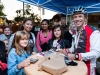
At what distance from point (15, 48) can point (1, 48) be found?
1.52 feet

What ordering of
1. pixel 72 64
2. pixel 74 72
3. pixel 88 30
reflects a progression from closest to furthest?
pixel 74 72
pixel 72 64
pixel 88 30

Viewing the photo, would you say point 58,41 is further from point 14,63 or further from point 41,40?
point 14,63

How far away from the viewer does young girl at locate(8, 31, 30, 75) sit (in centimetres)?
172

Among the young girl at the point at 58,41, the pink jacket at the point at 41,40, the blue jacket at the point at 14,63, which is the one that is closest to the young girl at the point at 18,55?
the blue jacket at the point at 14,63

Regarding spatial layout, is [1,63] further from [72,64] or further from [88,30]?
[88,30]

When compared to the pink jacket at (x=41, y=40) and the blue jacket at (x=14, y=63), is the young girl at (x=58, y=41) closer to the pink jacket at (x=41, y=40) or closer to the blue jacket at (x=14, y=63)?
the pink jacket at (x=41, y=40)

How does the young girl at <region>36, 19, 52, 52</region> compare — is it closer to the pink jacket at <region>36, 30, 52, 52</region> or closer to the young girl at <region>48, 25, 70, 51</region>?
the pink jacket at <region>36, 30, 52, 52</region>

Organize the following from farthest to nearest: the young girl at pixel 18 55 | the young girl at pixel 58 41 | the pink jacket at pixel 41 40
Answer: the pink jacket at pixel 41 40
the young girl at pixel 58 41
the young girl at pixel 18 55

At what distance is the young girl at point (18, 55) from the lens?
1.72 metres

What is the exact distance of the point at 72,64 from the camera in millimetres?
1541

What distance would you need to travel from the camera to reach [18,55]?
6.35ft

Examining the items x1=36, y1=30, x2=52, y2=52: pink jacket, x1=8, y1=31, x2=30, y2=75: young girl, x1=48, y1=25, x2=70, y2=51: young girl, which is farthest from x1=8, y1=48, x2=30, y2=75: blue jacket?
x1=36, y1=30, x2=52, y2=52: pink jacket

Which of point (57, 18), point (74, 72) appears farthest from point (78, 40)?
point (57, 18)

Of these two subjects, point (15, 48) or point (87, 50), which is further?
point (15, 48)
